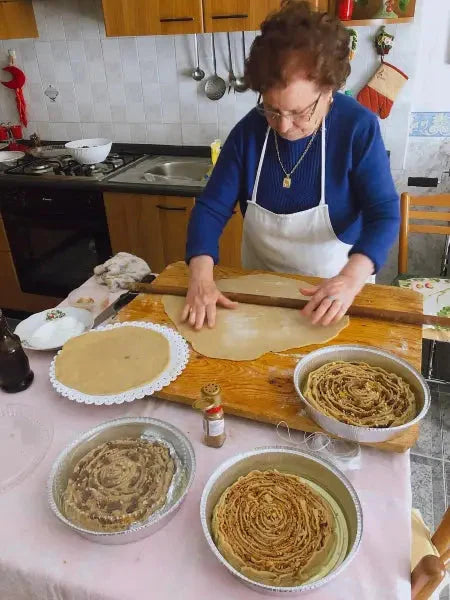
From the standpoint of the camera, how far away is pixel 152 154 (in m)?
2.96

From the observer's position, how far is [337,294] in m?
1.22

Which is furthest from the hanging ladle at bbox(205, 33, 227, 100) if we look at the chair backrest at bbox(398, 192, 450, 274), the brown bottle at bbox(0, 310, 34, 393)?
the brown bottle at bbox(0, 310, 34, 393)

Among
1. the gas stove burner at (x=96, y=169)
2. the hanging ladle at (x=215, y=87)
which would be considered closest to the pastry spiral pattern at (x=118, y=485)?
the gas stove burner at (x=96, y=169)

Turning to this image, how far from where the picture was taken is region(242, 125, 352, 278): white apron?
1.48m

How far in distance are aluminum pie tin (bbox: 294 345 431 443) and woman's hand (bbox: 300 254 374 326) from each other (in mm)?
157

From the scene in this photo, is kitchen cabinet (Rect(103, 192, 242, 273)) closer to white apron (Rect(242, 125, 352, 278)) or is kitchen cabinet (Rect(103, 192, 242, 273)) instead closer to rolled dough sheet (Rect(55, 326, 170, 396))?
white apron (Rect(242, 125, 352, 278))

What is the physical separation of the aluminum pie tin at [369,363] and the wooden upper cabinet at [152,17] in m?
1.80

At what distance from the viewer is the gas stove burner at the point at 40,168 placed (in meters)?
2.67

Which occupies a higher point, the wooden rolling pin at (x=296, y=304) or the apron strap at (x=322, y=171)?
the apron strap at (x=322, y=171)

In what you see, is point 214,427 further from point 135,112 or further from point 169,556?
point 135,112

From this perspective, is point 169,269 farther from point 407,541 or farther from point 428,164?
→ point 428,164

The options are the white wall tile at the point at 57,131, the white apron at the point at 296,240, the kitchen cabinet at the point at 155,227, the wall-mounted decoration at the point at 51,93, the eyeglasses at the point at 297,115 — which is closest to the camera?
the eyeglasses at the point at 297,115

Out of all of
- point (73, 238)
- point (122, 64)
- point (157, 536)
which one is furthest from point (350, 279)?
point (122, 64)

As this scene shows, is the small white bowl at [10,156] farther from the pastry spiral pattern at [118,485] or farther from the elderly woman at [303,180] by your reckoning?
the pastry spiral pattern at [118,485]
